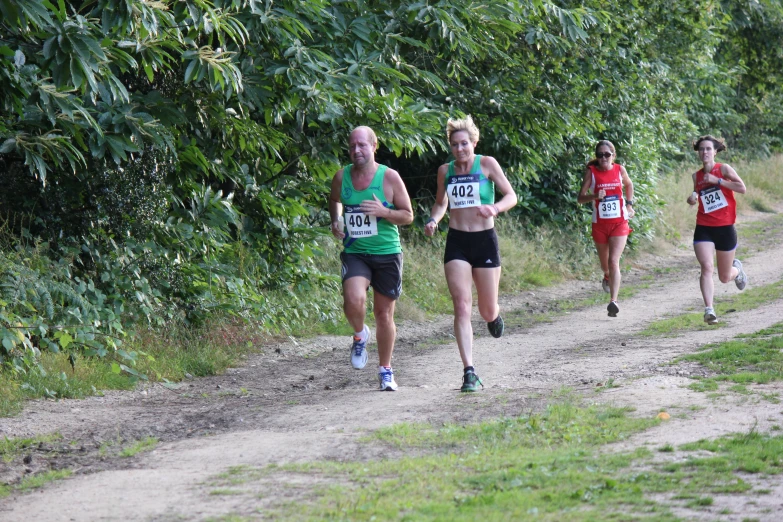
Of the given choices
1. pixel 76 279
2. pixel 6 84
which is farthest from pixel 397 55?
pixel 6 84

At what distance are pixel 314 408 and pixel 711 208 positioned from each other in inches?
239

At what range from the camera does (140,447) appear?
251 inches

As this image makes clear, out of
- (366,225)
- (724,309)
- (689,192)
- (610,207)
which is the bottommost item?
(724,309)

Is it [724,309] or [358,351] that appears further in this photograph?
[724,309]

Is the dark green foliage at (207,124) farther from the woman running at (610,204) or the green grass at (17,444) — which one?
the woman running at (610,204)

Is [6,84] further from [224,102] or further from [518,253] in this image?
[518,253]

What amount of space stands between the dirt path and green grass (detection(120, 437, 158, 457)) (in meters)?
0.09

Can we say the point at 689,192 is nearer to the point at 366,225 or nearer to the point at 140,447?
the point at 366,225

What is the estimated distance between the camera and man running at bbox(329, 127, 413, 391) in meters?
7.90

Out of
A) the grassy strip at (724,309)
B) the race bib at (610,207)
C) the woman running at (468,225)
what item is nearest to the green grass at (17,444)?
the woman running at (468,225)

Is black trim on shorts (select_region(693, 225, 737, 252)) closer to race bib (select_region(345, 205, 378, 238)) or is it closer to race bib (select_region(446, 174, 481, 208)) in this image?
race bib (select_region(446, 174, 481, 208))

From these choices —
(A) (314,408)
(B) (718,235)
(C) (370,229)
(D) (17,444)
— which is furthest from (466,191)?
(B) (718,235)

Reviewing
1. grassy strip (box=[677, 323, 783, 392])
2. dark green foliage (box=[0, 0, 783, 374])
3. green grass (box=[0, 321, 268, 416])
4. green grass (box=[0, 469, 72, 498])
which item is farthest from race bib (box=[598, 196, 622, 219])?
green grass (box=[0, 469, 72, 498])

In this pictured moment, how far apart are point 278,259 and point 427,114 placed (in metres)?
2.32
